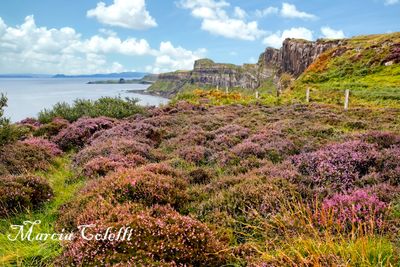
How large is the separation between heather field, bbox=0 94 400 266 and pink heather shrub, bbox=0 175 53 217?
26 mm

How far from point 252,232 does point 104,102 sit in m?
19.5

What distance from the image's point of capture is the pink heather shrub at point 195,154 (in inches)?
395

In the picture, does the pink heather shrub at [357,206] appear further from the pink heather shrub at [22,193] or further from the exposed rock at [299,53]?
the exposed rock at [299,53]

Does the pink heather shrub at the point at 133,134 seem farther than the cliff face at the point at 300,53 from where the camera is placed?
No

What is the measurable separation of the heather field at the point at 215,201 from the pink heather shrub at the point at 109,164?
0.04 meters

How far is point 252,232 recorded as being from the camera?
5191 mm

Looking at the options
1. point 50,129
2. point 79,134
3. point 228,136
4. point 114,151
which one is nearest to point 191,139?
point 228,136

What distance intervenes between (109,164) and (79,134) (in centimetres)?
737

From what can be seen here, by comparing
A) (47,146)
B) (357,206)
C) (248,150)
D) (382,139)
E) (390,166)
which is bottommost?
(47,146)

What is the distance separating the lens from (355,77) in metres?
41.5

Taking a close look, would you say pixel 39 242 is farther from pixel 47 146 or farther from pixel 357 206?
pixel 47 146

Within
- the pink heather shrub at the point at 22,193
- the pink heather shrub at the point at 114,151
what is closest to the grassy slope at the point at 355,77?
the pink heather shrub at the point at 114,151

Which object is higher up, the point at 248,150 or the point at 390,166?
the point at 390,166

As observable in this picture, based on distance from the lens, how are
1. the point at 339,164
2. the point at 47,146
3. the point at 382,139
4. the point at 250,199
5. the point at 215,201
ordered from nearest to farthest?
the point at 250,199 → the point at 215,201 → the point at 339,164 → the point at 382,139 → the point at 47,146
